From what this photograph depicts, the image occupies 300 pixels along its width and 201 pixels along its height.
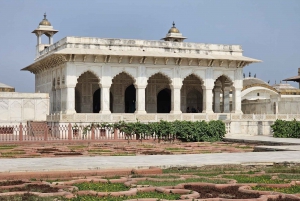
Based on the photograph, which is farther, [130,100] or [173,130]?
[130,100]

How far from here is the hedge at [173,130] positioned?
19562 mm

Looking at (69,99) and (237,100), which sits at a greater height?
(237,100)

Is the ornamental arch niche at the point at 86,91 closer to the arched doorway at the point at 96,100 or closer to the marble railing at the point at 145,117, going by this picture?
the arched doorway at the point at 96,100

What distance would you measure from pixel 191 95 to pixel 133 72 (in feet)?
22.9

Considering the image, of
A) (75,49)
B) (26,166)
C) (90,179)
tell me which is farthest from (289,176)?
(75,49)

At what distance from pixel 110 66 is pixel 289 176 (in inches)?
736

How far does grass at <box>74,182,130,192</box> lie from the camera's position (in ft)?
23.1

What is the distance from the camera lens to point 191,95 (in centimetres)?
3309

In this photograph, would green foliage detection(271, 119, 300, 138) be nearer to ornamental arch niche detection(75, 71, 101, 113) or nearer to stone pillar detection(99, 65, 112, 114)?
stone pillar detection(99, 65, 112, 114)

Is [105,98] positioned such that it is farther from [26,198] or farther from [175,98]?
[26,198]

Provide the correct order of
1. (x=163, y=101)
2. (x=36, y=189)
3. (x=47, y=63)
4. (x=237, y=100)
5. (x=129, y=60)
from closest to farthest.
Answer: (x=36, y=189)
(x=129, y=60)
(x=47, y=63)
(x=237, y=100)
(x=163, y=101)

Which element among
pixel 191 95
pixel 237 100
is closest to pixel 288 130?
pixel 237 100

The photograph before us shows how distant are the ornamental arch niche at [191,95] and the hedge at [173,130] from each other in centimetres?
1146

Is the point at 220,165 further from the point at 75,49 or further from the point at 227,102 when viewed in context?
the point at 227,102
